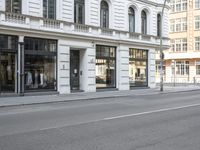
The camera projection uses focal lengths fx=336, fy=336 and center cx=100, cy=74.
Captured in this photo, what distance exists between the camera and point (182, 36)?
183ft

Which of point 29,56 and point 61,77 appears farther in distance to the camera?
point 61,77

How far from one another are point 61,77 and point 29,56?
9.72 ft

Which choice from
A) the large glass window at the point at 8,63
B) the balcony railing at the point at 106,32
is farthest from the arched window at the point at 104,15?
the large glass window at the point at 8,63

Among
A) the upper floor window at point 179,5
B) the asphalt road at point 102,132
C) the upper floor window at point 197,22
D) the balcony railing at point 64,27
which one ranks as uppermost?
the upper floor window at point 179,5

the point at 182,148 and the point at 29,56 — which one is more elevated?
the point at 29,56

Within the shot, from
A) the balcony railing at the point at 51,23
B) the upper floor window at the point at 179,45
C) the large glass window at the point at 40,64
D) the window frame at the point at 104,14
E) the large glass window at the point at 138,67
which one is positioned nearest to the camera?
the large glass window at the point at 40,64

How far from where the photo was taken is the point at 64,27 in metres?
24.2

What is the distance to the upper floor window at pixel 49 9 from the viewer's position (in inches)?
928

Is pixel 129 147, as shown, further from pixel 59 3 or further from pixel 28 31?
pixel 59 3

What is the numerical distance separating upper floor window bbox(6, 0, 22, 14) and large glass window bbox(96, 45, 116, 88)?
7621 millimetres

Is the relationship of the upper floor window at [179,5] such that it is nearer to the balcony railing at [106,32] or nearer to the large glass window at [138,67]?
the large glass window at [138,67]

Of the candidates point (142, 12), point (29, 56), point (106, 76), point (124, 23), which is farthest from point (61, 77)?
point (142, 12)

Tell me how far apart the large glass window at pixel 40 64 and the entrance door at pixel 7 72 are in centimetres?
94

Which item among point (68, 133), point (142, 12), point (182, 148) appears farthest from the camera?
point (142, 12)
